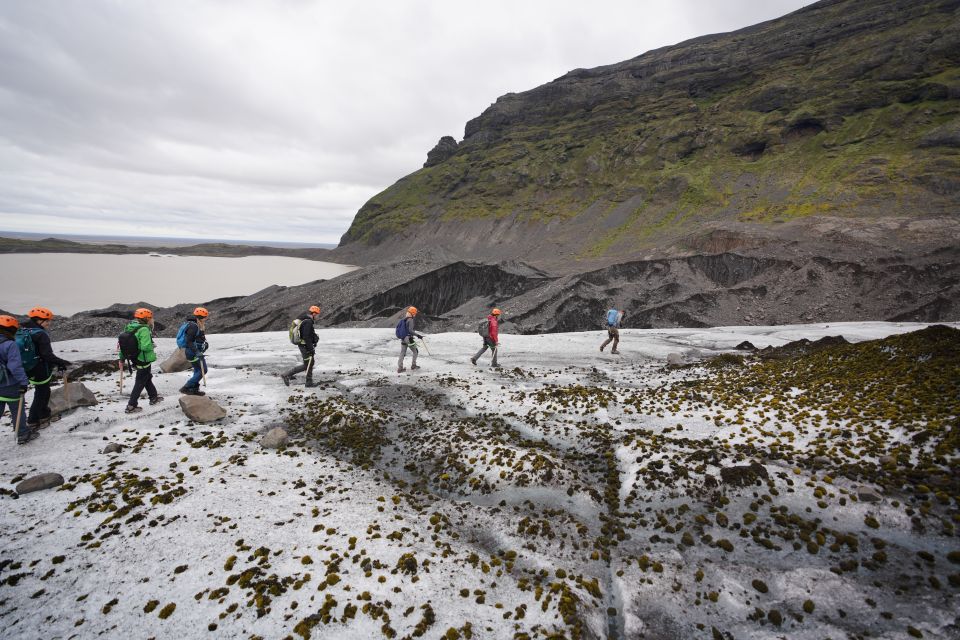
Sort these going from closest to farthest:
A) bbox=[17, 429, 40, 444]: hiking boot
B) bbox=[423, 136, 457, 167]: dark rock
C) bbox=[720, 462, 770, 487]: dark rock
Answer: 1. bbox=[720, 462, 770, 487]: dark rock
2. bbox=[17, 429, 40, 444]: hiking boot
3. bbox=[423, 136, 457, 167]: dark rock

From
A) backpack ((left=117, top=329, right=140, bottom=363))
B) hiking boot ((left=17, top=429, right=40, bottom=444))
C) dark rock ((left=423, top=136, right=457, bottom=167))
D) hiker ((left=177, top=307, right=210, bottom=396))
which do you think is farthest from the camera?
dark rock ((left=423, top=136, right=457, bottom=167))

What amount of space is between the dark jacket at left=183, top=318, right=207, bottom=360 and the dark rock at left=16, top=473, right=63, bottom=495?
422 cm

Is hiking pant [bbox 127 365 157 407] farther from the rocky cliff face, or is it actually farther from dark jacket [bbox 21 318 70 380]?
the rocky cliff face

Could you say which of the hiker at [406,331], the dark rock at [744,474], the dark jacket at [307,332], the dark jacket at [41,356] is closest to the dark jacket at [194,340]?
the dark jacket at [41,356]

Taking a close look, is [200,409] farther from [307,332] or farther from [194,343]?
[307,332]

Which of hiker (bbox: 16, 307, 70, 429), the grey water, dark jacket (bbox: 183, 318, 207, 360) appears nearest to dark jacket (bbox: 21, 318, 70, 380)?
hiker (bbox: 16, 307, 70, 429)

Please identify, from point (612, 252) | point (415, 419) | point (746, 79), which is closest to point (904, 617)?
point (415, 419)

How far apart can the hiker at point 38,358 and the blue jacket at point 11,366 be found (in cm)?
28

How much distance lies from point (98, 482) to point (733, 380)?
15495 mm

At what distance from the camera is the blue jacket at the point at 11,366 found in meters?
7.91

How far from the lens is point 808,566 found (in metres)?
5.76

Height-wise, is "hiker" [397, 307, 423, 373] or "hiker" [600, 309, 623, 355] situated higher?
"hiker" [600, 309, 623, 355]

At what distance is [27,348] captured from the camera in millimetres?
8492

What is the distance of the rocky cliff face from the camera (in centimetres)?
5669
